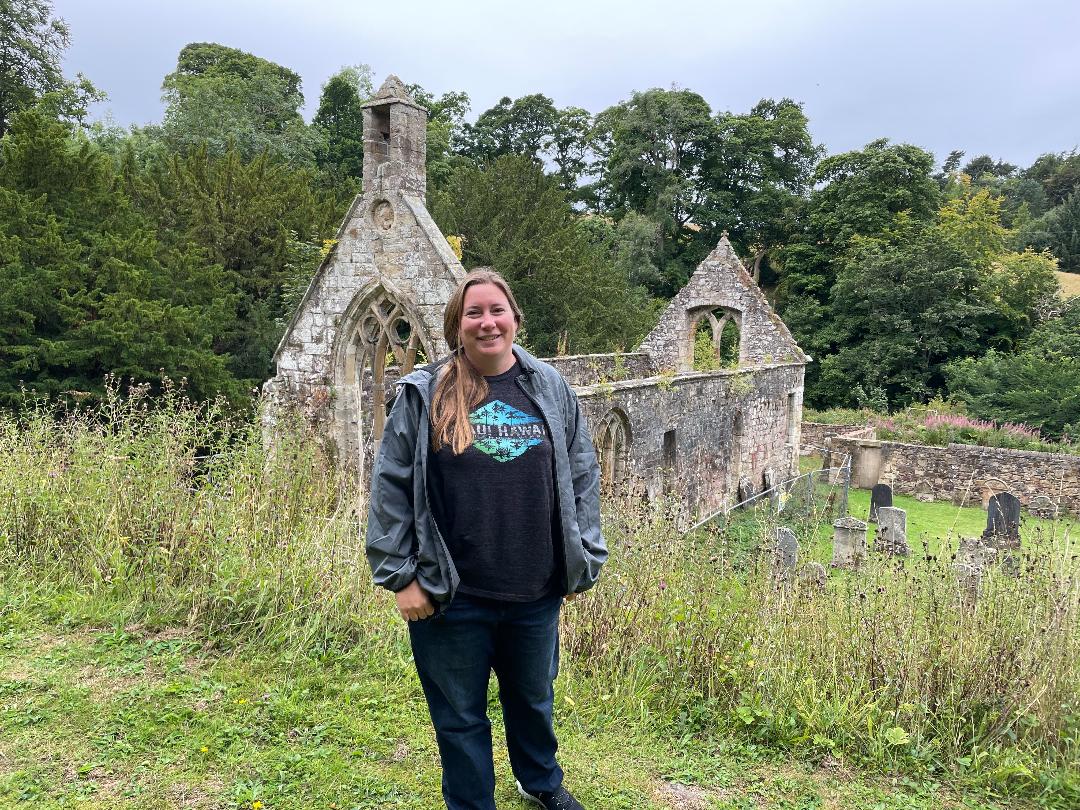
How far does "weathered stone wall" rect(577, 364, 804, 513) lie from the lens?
9.34m

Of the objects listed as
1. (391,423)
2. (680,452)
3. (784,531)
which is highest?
(391,423)

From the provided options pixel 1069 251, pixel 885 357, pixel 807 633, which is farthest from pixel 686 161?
pixel 807 633

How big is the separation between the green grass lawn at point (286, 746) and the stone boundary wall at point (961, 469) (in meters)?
15.7

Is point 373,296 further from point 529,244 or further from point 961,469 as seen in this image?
point 961,469

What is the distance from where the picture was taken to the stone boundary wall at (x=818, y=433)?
2233 centimetres

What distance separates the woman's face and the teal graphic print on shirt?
0.60ft

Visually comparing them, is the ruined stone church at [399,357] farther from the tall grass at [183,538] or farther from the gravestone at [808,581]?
the tall grass at [183,538]

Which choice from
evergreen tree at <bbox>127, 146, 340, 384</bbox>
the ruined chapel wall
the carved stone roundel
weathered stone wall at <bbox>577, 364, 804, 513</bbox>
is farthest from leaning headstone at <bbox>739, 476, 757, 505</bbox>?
evergreen tree at <bbox>127, 146, 340, 384</bbox>

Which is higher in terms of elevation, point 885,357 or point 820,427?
point 885,357

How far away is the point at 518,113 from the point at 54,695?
41.0 m

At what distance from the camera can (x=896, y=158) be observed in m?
33.5

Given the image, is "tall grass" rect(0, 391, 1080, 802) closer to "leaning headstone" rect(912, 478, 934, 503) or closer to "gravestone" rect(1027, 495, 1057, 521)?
"gravestone" rect(1027, 495, 1057, 521)

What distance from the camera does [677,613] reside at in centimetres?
399

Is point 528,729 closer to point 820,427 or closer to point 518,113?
point 820,427
